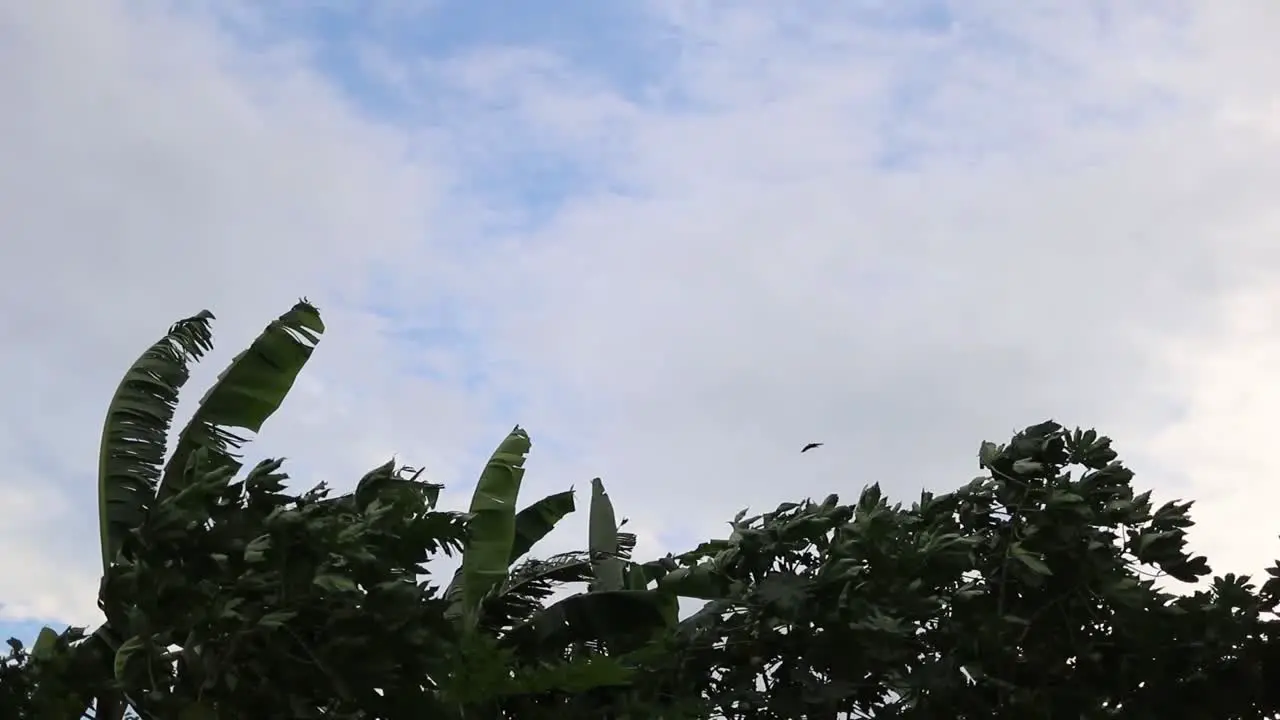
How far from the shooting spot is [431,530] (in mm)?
7672

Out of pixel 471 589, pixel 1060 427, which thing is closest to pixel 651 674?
pixel 471 589

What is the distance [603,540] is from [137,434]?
3469 millimetres

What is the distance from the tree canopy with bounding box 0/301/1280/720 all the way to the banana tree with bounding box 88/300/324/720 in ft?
0.07

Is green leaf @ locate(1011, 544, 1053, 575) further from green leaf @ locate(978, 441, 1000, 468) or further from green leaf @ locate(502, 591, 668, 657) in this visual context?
green leaf @ locate(502, 591, 668, 657)

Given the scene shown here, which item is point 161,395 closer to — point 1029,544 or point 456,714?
point 456,714

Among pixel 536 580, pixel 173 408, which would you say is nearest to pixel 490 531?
pixel 536 580

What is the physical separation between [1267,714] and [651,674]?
372 cm

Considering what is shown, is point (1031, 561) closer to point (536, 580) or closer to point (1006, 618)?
point (1006, 618)

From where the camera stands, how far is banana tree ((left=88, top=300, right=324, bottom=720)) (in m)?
8.58

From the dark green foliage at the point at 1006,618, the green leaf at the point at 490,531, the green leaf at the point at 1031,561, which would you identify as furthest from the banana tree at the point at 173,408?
the green leaf at the point at 1031,561

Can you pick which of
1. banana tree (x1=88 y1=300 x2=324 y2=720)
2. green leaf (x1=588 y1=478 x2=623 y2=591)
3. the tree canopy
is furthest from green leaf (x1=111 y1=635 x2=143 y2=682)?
green leaf (x1=588 y1=478 x2=623 y2=591)

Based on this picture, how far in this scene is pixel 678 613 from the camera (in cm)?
889

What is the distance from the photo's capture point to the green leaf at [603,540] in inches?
377

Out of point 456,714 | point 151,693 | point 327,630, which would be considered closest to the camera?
point 151,693
